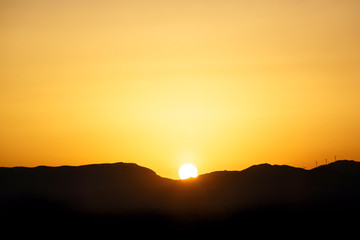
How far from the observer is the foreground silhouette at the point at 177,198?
12194 centimetres

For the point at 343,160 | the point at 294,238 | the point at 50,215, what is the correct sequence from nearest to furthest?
1. the point at 294,238
2. the point at 50,215
3. the point at 343,160

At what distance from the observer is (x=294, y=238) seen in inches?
4537

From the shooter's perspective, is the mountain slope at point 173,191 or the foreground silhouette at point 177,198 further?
the mountain slope at point 173,191

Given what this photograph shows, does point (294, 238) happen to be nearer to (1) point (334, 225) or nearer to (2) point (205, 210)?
(1) point (334, 225)

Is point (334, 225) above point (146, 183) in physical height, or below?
below

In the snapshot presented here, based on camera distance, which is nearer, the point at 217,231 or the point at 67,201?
the point at 217,231

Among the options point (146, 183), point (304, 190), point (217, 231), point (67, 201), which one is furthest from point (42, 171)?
point (304, 190)

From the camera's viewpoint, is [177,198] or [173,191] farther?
[173,191]

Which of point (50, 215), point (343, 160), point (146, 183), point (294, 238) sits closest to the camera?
point (294, 238)

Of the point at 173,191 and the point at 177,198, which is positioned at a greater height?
the point at 173,191

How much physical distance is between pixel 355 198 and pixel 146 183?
42325 mm

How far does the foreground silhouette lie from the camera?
12194 centimetres

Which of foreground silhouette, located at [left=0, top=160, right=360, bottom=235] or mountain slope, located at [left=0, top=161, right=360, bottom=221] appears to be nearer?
foreground silhouette, located at [left=0, top=160, right=360, bottom=235]

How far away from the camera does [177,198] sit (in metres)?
131
